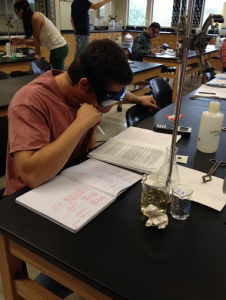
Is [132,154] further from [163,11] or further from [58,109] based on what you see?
[163,11]

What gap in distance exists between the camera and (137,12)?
8.66 metres

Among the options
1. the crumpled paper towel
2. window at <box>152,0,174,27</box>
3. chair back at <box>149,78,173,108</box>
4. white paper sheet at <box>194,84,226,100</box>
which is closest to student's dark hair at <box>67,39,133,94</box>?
the crumpled paper towel

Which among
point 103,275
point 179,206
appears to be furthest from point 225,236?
point 103,275

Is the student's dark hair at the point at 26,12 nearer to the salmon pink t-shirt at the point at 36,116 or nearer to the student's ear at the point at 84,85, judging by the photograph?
the salmon pink t-shirt at the point at 36,116

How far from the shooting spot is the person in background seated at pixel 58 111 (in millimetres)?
884

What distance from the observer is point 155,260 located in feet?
2.04

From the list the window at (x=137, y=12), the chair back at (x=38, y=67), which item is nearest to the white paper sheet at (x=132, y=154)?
the chair back at (x=38, y=67)

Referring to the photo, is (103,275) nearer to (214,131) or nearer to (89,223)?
(89,223)

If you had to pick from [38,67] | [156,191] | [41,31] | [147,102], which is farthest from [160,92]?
[41,31]

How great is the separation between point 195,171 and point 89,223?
49 cm

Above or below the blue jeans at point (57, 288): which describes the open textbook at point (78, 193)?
above

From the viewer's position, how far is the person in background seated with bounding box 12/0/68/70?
3164 millimetres

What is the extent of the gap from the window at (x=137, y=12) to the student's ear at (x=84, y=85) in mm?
8576

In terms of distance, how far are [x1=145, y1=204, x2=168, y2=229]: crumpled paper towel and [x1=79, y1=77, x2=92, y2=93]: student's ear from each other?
0.49m
